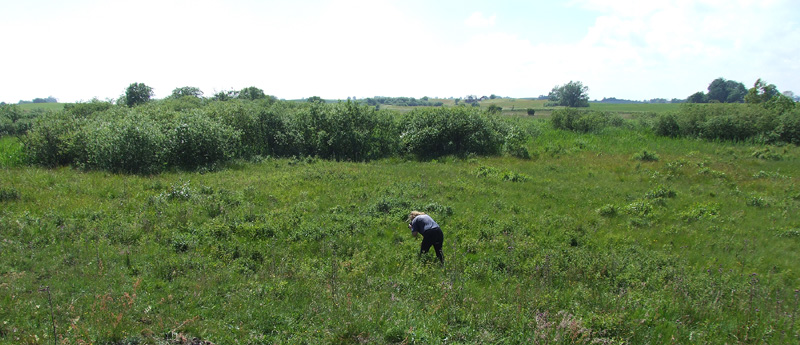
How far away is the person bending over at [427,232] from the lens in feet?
26.8

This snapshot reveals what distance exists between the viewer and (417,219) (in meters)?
8.45

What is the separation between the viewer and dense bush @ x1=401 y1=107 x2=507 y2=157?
2502 centimetres

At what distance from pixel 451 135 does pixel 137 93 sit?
36376mm

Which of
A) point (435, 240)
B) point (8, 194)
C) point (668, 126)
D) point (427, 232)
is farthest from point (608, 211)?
point (668, 126)

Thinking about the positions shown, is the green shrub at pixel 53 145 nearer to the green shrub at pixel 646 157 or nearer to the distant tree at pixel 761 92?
the green shrub at pixel 646 157

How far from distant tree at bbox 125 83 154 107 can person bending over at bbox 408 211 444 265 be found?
4315 centimetres

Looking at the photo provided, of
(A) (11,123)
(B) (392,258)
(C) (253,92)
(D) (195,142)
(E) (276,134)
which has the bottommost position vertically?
(B) (392,258)

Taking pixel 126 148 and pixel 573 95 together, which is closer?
pixel 126 148

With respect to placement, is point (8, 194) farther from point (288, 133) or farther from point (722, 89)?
point (722, 89)

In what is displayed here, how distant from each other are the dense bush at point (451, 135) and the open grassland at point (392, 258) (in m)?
7.38

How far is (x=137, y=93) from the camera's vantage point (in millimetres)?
40938

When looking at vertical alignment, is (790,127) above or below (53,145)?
above

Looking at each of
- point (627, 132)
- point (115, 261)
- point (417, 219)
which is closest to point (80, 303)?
point (115, 261)

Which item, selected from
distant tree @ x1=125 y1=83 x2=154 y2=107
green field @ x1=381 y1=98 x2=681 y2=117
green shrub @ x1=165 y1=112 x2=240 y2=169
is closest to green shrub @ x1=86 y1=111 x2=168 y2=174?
green shrub @ x1=165 y1=112 x2=240 y2=169
